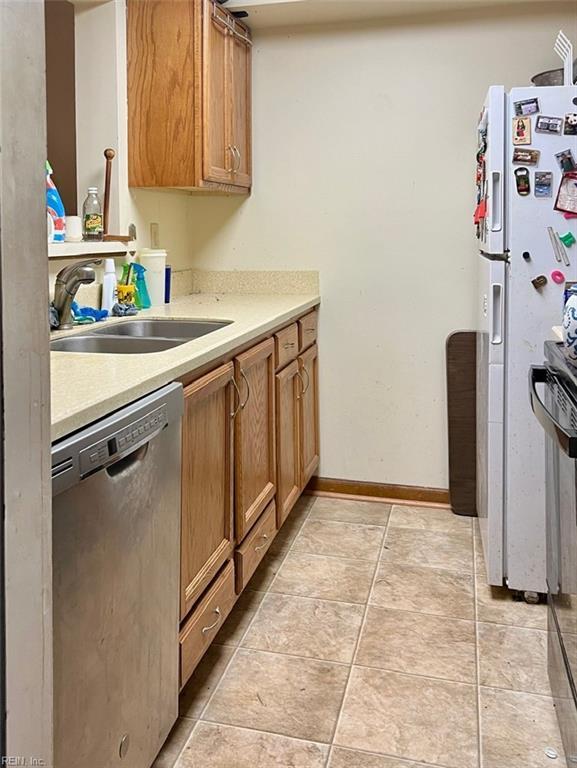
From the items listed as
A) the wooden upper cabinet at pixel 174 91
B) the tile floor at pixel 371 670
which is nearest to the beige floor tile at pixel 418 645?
the tile floor at pixel 371 670

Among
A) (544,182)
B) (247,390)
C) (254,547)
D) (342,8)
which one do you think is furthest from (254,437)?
(342,8)

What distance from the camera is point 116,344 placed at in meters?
2.20

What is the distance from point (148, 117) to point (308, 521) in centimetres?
179

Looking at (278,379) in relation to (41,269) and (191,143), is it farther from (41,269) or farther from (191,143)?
(41,269)

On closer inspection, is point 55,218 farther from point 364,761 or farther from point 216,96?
point 364,761

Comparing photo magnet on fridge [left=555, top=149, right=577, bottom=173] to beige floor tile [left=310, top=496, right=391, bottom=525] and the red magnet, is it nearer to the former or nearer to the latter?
A: the red magnet

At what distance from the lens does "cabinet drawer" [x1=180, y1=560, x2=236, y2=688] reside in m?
1.71

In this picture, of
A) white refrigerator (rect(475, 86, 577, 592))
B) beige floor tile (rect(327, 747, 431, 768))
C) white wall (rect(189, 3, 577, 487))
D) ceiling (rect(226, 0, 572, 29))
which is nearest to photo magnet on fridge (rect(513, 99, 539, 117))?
white refrigerator (rect(475, 86, 577, 592))

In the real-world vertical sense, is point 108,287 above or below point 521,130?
below

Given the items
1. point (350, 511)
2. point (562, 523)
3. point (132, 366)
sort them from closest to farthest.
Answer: point (562, 523) → point (132, 366) → point (350, 511)

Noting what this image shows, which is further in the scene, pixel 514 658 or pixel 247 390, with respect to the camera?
pixel 247 390

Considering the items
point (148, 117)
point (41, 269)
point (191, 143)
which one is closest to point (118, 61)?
point (148, 117)

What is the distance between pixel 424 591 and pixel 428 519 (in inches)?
26.9

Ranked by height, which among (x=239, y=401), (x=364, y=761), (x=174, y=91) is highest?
(x=174, y=91)
